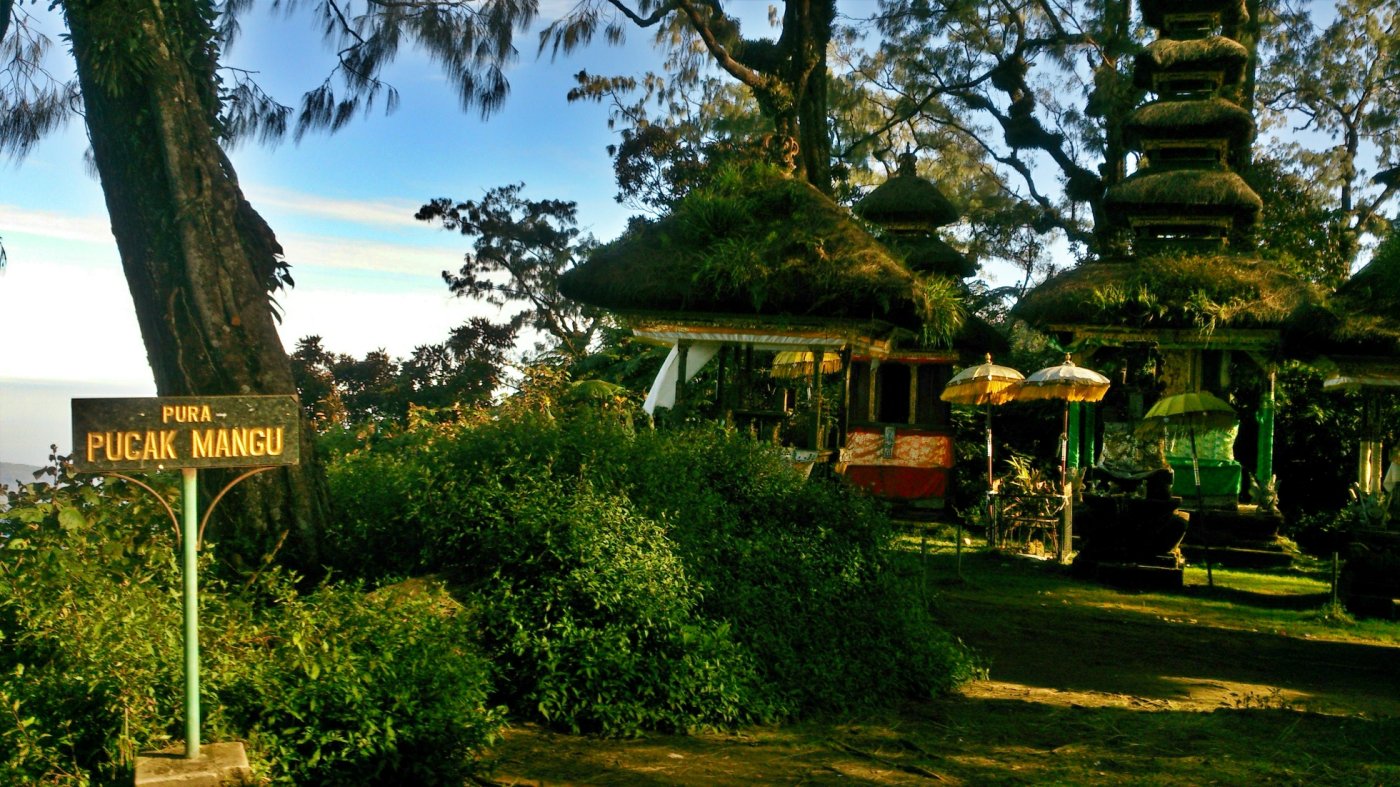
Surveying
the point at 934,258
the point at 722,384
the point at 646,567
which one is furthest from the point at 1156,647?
the point at 934,258

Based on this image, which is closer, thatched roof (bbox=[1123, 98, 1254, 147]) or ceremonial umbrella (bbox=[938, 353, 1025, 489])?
ceremonial umbrella (bbox=[938, 353, 1025, 489])

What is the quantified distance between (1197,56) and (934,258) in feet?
16.6

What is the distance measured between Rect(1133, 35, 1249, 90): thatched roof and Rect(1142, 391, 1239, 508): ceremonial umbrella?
22.7 feet

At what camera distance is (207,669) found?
191 inches

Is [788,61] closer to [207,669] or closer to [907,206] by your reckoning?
[907,206]

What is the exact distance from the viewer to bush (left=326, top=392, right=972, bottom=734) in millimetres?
6102

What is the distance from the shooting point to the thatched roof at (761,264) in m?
12.7

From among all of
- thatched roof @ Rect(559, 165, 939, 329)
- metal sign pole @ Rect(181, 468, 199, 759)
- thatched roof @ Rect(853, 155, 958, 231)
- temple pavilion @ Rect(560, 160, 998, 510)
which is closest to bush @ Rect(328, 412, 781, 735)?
metal sign pole @ Rect(181, 468, 199, 759)

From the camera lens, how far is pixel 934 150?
123 ft

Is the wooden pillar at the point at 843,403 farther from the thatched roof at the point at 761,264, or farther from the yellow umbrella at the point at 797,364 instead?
the yellow umbrella at the point at 797,364

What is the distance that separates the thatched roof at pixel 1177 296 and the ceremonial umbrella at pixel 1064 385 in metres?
2.39

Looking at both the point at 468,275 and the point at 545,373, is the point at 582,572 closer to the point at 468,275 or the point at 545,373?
the point at 545,373

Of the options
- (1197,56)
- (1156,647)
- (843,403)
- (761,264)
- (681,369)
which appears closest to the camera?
(1156,647)

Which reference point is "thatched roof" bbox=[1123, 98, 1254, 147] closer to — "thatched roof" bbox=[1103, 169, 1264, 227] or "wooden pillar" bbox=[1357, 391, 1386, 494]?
"thatched roof" bbox=[1103, 169, 1264, 227]
